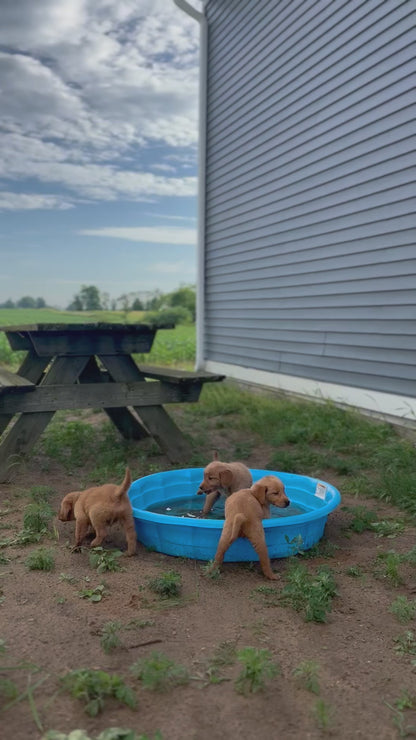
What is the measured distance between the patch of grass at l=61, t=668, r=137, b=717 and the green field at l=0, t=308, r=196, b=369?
35.5ft

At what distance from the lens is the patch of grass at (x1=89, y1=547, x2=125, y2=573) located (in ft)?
9.66

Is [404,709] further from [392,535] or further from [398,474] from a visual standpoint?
[398,474]

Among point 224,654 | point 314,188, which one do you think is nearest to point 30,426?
point 224,654

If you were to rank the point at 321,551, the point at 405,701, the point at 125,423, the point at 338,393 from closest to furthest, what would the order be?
the point at 405,701 → the point at 321,551 → the point at 125,423 → the point at 338,393

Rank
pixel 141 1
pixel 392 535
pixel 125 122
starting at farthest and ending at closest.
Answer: pixel 125 122
pixel 141 1
pixel 392 535

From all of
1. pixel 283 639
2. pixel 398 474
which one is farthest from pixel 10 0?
pixel 283 639

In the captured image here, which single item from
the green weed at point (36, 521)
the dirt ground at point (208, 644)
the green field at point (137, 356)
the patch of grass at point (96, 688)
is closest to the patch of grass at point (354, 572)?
the dirt ground at point (208, 644)

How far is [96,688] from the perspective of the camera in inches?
73.2

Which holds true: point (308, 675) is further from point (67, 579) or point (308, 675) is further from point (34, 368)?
point (34, 368)

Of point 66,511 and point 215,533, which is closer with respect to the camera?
point 215,533

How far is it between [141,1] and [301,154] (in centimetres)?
999

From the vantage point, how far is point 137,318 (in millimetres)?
17328

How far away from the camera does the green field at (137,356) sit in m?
13.6

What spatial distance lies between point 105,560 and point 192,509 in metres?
1.09
